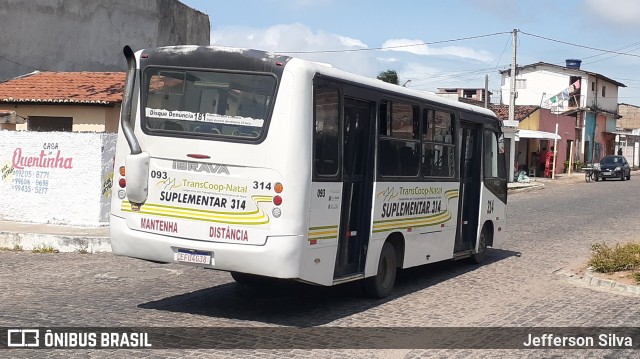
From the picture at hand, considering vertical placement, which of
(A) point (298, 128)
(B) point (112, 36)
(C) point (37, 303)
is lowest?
(C) point (37, 303)

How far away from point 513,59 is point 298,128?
123ft

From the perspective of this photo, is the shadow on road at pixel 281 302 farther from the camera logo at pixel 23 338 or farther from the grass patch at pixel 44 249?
the grass patch at pixel 44 249

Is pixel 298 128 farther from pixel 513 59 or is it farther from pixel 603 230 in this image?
pixel 513 59

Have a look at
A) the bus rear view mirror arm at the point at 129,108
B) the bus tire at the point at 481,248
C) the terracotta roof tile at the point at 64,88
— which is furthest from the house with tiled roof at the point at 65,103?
the bus rear view mirror arm at the point at 129,108

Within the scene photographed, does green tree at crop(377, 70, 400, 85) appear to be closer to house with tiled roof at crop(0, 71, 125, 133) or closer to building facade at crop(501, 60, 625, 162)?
Answer: building facade at crop(501, 60, 625, 162)

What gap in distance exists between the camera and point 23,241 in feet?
50.1

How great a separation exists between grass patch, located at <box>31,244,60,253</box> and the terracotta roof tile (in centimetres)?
819

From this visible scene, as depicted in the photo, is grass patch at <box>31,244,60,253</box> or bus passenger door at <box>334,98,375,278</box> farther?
grass patch at <box>31,244,60,253</box>

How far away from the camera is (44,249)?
Result: 1500cm

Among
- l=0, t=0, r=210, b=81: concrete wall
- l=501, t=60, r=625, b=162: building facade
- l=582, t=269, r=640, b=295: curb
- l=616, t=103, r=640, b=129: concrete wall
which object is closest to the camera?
l=582, t=269, r=640, b=295: curb

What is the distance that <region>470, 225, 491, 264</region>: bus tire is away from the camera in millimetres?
15008

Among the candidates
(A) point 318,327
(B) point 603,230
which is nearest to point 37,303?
A: (A) point 318,327

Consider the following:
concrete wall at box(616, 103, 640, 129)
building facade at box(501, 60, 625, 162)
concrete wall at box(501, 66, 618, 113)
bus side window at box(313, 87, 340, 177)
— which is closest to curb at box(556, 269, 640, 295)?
bus side window at box(313, 87, 340, 177)

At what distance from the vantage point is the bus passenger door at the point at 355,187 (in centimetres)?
998
